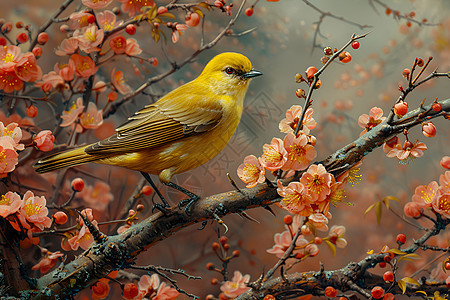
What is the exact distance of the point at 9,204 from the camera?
1.10 meters

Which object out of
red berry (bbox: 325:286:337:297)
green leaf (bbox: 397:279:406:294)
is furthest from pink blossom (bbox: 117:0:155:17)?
green leaf (bbox: 397:279:406:294)

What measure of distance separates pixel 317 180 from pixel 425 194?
0.43 meters

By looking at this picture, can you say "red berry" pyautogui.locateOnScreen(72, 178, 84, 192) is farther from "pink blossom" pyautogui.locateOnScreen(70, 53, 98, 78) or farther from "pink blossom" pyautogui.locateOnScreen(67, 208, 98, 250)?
"pink blossom" pyautogui.locateOnScreen(70, 53, 98, 78)

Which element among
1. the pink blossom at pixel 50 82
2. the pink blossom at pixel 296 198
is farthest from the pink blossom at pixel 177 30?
the pink blossom at pixel 296 198

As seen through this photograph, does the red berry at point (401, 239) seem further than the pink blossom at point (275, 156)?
Yes

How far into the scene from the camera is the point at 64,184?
1.30m

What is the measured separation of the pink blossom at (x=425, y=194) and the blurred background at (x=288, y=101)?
2.7 inches

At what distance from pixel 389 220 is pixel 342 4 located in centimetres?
71

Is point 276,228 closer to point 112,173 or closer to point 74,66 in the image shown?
point 112,173

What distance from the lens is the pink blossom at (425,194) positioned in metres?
1.29

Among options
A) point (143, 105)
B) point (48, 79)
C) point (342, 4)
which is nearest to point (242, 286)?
point (143, 105)

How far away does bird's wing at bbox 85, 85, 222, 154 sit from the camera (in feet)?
3.95

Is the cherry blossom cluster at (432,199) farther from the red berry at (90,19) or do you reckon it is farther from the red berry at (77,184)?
the red berry at (90,19)

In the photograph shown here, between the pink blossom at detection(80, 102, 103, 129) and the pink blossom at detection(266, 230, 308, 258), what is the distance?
0.63 metres
